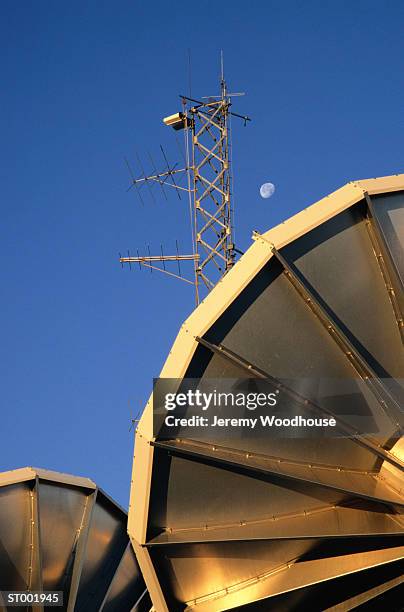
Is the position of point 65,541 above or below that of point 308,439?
above

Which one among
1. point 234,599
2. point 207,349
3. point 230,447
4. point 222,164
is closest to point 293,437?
point 230,447

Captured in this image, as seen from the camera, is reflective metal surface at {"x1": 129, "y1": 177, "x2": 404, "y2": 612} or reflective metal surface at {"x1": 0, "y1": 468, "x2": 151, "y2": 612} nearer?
reflective metal surface at {"x1": 129, "y1": 177, "x2": 404, "y2": 612}

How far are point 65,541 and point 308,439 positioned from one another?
10.7 m

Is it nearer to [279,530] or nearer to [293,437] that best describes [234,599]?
[279,530]

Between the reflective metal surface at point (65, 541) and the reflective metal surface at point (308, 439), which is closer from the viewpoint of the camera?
the reflective metal surface at point (308, 439)

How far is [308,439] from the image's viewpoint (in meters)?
19.6

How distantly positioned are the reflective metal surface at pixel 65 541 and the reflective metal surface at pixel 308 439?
7364 millimetres

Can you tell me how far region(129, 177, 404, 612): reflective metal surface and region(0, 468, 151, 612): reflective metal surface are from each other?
7.36 meters

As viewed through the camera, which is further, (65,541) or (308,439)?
(65,541)

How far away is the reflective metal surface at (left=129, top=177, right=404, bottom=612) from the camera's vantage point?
18828mm

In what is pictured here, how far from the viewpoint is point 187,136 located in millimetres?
37125

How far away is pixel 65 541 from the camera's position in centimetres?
2784

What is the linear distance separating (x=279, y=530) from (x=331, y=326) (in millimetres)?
4116

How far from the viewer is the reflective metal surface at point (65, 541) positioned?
87.4 ft
